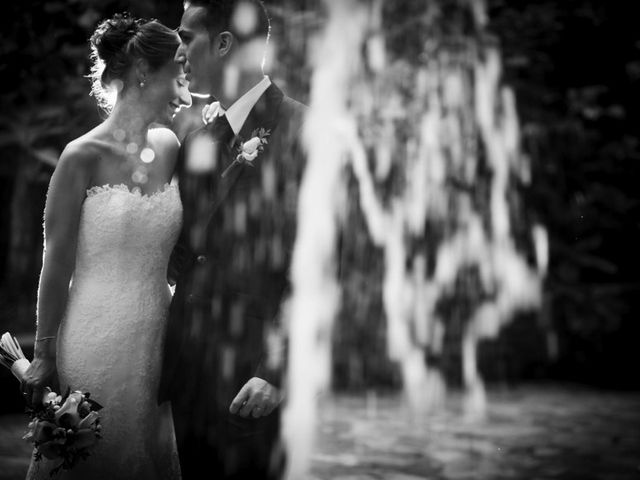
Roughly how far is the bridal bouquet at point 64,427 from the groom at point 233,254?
338 millimetres

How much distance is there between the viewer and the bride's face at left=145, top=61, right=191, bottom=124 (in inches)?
111

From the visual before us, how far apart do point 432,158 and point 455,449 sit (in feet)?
12.7

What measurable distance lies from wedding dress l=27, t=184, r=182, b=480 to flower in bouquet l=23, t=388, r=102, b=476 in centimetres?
15

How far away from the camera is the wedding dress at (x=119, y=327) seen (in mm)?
2652

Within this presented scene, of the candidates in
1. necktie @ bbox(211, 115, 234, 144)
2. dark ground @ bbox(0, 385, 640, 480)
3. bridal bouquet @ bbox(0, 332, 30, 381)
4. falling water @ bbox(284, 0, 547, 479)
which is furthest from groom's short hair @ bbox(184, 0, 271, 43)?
falling water @ bbox(284, 0, 547, 479)

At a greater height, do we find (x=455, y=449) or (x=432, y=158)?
(x=432, y=158)

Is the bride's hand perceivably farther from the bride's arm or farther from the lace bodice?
the lace bodice

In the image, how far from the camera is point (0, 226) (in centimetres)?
959

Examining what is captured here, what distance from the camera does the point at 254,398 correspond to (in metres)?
2.42

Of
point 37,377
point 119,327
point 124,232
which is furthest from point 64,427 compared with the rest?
point 124,232

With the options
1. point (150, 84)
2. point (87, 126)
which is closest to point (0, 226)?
point (87, 126)

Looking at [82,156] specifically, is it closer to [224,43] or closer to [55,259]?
[55,259]

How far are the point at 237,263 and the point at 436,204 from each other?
273 inches

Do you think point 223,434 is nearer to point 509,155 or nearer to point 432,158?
point 432,158
